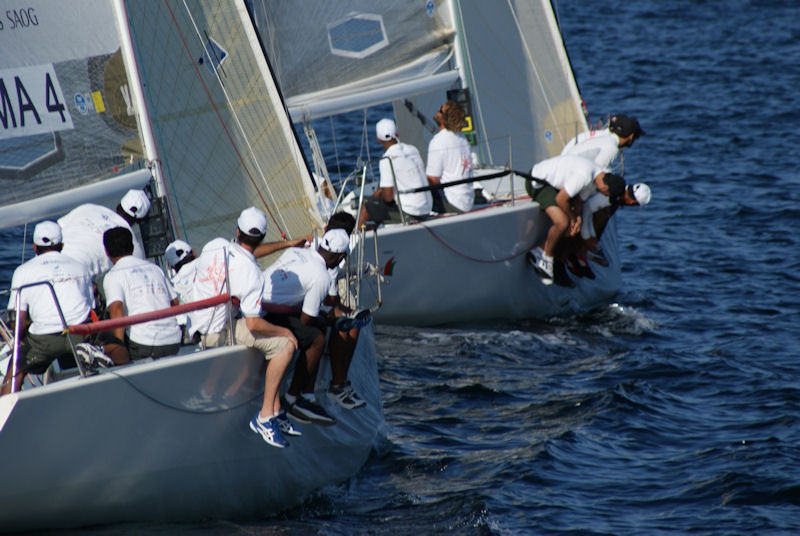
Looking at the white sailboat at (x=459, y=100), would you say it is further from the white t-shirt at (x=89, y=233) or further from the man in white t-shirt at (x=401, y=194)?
the white t-shirt at (x=89, y=233)

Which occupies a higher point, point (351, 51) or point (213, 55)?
point (213, 55)

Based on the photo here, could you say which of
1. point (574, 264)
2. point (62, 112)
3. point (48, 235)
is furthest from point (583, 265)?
point (48, 235)

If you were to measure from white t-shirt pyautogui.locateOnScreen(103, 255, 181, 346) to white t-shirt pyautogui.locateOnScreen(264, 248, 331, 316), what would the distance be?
0.64 metres

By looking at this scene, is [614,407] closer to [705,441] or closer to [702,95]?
[705,441]

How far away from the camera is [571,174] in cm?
1200

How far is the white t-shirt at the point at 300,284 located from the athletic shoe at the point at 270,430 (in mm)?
693

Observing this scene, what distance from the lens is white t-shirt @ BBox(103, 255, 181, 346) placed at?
7.45 m

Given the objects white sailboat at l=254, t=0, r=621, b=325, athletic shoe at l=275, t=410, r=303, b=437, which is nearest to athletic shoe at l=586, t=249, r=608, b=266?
white sailboat at l=254, t=0, r=621, b=325

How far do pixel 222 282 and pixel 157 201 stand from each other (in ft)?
8.29

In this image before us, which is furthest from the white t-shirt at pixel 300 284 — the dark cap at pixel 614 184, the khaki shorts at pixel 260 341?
the dark cap at pixel 614 184

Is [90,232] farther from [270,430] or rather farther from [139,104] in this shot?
[270,430]

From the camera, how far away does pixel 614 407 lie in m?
10.0

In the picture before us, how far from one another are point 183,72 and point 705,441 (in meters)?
5.33

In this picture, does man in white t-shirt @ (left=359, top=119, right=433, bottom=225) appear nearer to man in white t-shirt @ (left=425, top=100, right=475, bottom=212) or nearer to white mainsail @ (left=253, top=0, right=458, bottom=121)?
man in white t-shirt @ (left=425, top=100, right=475, bottom=212)
